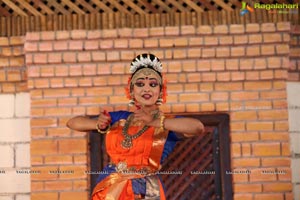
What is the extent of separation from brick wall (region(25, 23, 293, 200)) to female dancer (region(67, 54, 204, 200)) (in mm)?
918

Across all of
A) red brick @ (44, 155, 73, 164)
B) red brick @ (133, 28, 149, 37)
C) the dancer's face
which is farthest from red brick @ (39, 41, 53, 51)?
the dancer's face

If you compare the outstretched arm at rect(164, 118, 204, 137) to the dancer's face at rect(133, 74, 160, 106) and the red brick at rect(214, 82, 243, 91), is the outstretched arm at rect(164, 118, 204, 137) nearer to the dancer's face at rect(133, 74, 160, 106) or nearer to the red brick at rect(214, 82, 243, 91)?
the dancer's face at rect(133, 74, 160, 106)

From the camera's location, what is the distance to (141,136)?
3.45 m

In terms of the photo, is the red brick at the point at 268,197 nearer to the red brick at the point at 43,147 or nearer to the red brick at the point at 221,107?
the red brick at the point at 221,107

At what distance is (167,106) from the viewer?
452 centimetres

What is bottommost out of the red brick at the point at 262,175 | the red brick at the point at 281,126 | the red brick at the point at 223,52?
the red brick at the point at 262,175

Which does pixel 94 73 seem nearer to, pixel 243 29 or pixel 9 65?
pixel 9 65

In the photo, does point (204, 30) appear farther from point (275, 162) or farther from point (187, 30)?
point (275, 162)

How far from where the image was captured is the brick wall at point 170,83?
4.46 meters

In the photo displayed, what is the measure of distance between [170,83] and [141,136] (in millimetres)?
1154

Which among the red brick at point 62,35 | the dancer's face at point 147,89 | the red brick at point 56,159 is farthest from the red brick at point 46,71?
the dancer's face at point 147,89

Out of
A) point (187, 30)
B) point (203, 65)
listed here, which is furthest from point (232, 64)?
point (187, 30)

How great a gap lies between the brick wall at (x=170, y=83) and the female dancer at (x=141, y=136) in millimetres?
918

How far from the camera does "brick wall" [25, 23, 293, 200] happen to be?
176 inches
